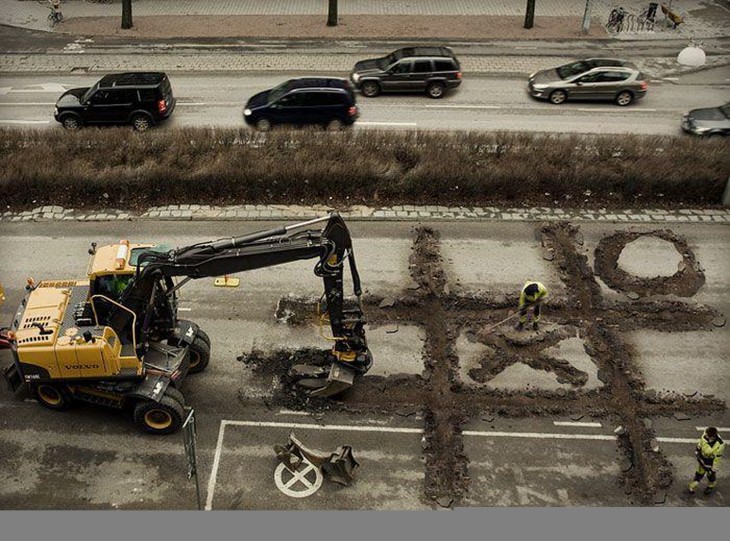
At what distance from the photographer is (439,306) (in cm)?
1870

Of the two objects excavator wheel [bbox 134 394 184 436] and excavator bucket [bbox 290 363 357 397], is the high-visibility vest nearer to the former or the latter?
excavator bucket [bbox 290 363 357 397]

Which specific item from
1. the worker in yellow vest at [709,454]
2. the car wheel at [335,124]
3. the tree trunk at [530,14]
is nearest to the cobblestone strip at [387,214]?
the car wheel at [335,124]

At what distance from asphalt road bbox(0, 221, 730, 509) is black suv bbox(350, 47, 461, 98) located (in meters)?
11.9

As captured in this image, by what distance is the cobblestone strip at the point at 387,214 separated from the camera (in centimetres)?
2197

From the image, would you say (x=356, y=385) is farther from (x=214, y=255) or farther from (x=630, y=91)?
(x=630, y=91)

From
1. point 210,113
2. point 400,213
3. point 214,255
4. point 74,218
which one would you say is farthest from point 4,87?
point 214,255

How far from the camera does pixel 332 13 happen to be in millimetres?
36000

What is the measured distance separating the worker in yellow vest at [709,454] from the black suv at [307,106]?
1706 centimetres

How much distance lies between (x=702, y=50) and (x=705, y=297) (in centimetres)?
1921

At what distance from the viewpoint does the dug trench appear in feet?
49.1

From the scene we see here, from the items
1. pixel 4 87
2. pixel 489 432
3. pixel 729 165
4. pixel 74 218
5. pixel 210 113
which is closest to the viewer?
pixel 489 432

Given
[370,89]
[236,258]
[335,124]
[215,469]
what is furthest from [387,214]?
[215,469]

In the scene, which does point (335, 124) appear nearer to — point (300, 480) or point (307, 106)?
point (307, 106)

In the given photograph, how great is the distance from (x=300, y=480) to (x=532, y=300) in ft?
23.5
